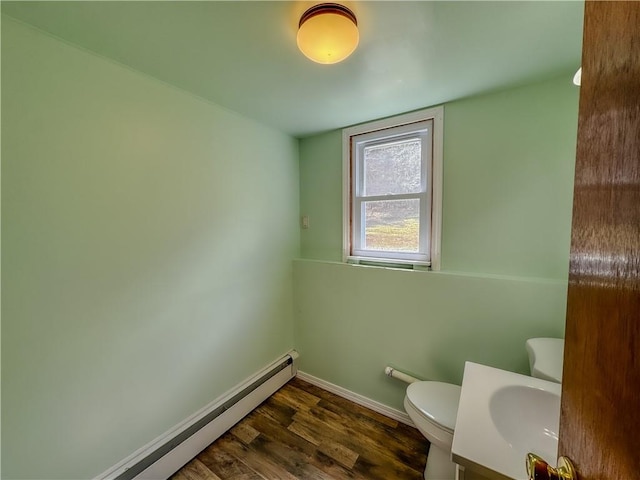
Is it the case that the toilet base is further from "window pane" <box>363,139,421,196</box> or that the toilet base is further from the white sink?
"window pane" <box>363,139,421,196</box>

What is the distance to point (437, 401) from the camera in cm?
125

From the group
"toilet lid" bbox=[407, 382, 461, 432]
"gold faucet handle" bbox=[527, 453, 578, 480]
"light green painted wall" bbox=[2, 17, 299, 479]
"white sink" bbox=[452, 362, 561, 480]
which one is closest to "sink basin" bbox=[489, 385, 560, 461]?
"white sink" bbox=[452, 362, 561, 480]

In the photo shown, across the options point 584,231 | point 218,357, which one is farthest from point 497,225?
point 218,357

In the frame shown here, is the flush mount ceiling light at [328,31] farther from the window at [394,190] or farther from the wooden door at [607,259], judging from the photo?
the window at [394,190]

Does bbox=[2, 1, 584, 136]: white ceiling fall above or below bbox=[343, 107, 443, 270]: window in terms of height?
above

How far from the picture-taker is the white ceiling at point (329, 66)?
868 mm

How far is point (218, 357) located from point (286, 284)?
2.57 feet

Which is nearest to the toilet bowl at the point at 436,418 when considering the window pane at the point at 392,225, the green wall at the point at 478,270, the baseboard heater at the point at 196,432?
the green wall at the point at 478,270

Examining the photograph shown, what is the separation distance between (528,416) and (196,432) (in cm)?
174

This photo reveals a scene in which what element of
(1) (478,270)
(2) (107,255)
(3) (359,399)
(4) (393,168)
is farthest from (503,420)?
(2) (107,255)

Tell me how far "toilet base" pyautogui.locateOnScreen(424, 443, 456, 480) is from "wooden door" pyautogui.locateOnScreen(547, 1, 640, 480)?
1.04m

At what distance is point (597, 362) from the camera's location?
0.39 m

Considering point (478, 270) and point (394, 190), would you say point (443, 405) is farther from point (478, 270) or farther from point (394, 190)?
point (394, 190)

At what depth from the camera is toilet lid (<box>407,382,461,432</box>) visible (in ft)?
3.72
